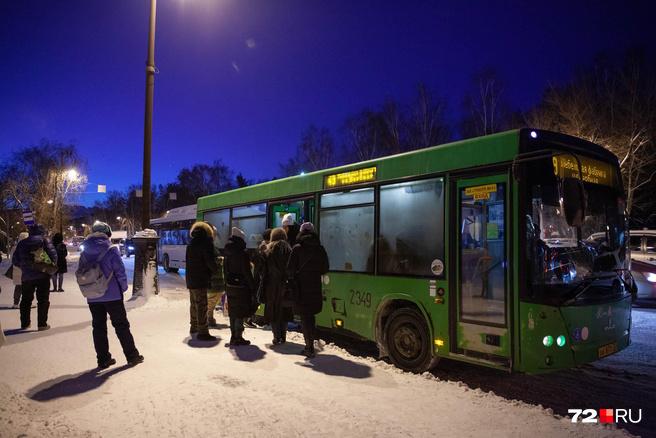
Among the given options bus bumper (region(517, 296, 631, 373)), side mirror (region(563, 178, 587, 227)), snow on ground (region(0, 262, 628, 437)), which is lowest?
snow on ground (region(0, 262, 628, 437))

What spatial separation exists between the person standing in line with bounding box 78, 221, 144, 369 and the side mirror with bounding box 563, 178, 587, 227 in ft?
16.3

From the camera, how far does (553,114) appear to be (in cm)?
2311

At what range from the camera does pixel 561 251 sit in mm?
5059

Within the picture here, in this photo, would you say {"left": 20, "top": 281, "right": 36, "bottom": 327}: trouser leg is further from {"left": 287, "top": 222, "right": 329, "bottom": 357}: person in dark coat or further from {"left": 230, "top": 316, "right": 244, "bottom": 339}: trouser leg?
{"left": 287, "top": 222, "right": 329, "bottom": 357}: person in dark coat

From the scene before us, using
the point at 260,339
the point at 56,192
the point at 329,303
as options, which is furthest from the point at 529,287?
the point at 56,192

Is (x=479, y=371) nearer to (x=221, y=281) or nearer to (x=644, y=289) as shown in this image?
(x=221, y=281)

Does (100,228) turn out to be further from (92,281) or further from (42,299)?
(42,299)

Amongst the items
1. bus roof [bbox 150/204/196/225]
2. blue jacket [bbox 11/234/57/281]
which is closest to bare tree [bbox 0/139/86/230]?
bus roof [bbox 150/204/196/225]

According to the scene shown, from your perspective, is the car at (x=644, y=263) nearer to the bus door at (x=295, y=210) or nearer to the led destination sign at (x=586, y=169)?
the led destination sign at (x=586, y=169)

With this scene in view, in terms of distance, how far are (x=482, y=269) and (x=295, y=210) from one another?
416 cm

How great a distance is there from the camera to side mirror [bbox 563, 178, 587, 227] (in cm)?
471

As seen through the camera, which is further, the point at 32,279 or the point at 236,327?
the point at 32,279

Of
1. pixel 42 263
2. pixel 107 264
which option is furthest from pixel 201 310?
pixel 42 263

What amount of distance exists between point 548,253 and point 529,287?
1.43ft
